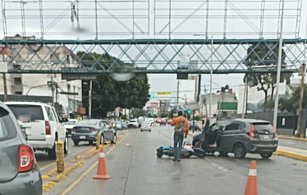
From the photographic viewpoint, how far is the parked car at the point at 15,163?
461 cm

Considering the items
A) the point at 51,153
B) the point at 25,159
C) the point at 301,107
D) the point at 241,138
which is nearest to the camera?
the point at 25,159

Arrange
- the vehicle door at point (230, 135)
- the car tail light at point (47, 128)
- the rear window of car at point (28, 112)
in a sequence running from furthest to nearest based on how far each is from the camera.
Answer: the vehicle door at point (230, 135) → the car tail light at point (47, 128) → the rear window of car at point (28, 112)

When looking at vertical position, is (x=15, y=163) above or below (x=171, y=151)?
above

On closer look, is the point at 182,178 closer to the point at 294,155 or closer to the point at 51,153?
the point at 51,153

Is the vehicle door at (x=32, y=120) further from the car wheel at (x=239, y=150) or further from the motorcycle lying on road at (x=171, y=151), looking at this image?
the car wheel at (x=239, y=150)

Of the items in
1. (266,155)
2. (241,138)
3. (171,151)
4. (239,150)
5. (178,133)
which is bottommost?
(266,155)

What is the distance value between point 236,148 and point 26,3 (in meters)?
27.7

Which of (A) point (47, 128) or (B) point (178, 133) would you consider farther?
(B) point (178, 133)

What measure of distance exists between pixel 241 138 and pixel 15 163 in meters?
14.5

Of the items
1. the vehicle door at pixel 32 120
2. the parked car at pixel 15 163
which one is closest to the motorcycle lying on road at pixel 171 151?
the vehicle door at pixel 32 120

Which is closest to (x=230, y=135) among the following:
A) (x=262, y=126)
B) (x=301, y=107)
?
(x=262, y=126)

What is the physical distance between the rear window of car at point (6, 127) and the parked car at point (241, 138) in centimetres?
1417

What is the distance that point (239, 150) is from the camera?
18625mm

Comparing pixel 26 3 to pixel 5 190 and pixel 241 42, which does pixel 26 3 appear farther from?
pixel 5 190
